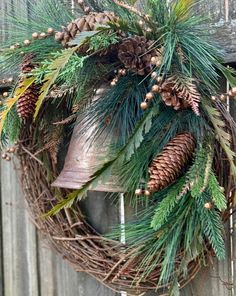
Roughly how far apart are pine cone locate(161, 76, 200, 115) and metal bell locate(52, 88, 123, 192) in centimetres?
15

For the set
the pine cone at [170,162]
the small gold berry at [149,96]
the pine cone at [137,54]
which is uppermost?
the pine cone at [137,54]

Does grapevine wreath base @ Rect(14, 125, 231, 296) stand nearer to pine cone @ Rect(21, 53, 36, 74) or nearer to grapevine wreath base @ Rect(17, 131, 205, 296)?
grapevine wreath base @ Rect(17, 131, 205, 296)

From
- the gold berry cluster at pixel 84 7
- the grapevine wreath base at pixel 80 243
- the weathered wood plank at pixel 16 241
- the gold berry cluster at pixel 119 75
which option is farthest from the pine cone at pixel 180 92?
the weathered wood plank at pixel 16 241

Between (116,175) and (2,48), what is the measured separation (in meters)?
0.40

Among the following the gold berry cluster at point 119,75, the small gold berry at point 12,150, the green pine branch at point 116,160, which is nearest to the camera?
the green pine branch at point 116,160

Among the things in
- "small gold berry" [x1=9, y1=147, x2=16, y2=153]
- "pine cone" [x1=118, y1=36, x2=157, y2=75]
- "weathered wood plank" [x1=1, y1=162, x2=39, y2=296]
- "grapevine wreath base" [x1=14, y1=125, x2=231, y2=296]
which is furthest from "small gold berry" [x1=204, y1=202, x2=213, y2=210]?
"weathered wood plank" [x1=1, y1=162, x2=39, y2=296]

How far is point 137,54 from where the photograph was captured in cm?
97

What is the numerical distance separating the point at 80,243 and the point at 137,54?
1.59 ft

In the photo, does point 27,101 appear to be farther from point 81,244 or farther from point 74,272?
point 74,272

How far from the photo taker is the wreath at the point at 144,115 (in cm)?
91

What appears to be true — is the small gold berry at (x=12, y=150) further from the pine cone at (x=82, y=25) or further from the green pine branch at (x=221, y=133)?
the green pine branch at (x=221, y=133)

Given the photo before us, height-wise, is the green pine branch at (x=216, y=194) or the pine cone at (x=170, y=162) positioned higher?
the pine cone at (x=170, y=162)

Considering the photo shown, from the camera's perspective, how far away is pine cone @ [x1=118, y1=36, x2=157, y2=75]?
96cm

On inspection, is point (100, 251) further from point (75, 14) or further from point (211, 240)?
point (75, 14)
